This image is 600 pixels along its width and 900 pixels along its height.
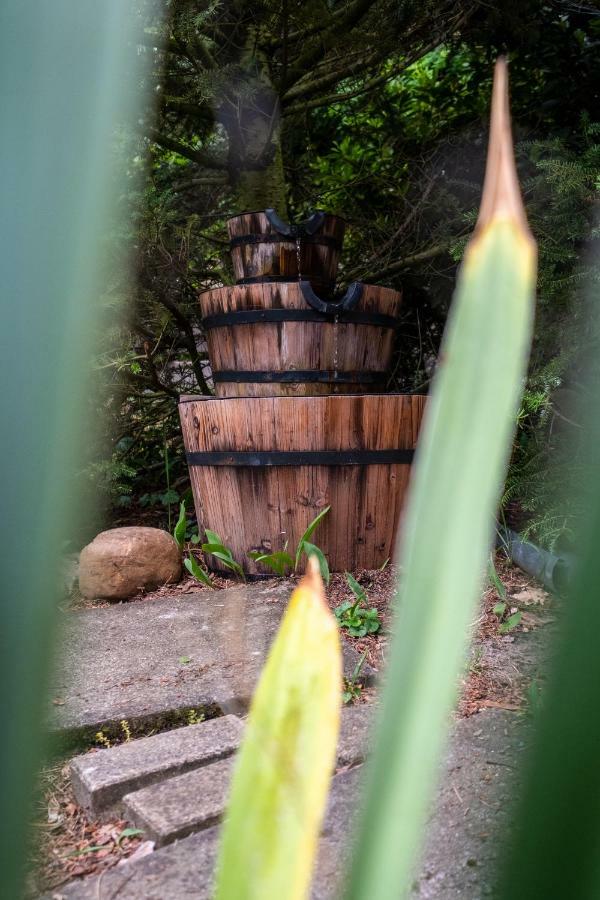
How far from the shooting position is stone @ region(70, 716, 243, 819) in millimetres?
1339

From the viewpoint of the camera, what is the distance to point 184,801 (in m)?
1.26

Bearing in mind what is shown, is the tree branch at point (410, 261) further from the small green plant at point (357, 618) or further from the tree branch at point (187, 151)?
the small green plant at point (357, 618)

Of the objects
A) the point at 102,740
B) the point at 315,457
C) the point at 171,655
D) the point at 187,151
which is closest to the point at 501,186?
the point at 102,740

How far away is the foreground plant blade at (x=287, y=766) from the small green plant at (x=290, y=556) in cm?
250

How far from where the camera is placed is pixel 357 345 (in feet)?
10.8

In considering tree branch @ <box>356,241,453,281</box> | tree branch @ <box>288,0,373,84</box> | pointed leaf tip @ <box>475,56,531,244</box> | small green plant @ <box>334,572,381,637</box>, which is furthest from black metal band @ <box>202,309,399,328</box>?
pointed leaf tip @ <box>475,56,531,244</box>

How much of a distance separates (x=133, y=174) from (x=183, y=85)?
1077 mm

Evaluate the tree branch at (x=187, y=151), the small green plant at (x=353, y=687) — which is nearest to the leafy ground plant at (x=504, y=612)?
the small green plant at (x=353, y=687)

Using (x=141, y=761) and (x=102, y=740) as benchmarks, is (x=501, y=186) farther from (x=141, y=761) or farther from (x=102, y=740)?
(x=102, y=740)

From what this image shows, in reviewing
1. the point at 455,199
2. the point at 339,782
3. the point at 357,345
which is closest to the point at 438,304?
the point at 455,199

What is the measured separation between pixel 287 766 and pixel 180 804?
1.27 meters

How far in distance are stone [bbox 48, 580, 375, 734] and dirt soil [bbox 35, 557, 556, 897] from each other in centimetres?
15

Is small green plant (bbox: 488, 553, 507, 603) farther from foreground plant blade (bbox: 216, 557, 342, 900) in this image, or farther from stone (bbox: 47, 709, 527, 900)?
foreground plant blade (bbox: 216, 557, 342, 900)

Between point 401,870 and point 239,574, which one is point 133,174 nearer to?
point 239,574
